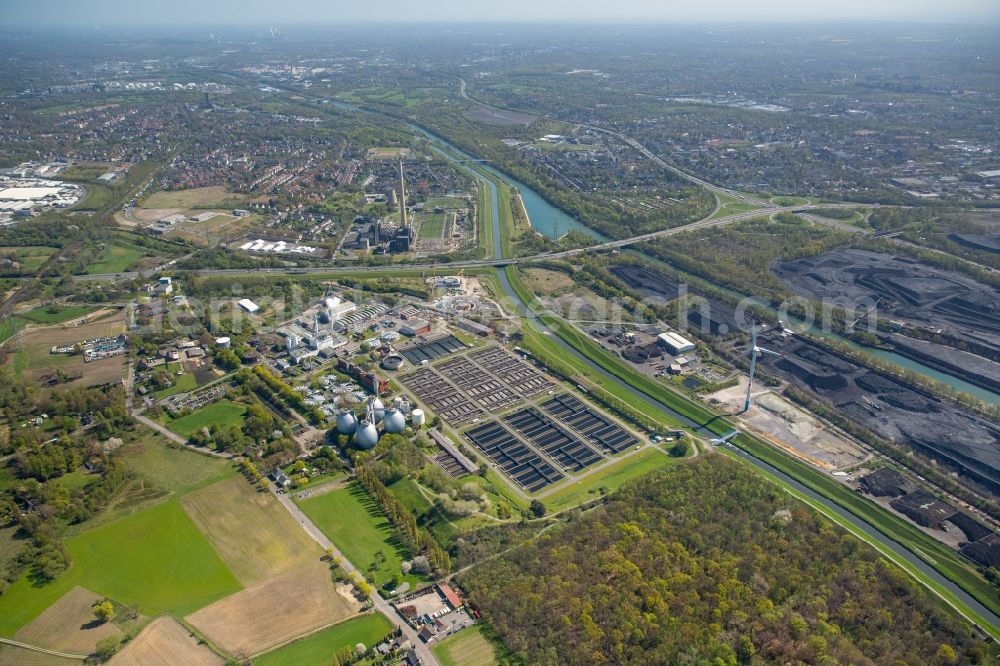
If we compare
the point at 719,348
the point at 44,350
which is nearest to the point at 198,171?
the point at 44,350

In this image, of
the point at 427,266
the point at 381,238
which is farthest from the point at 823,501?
the point at 381,238

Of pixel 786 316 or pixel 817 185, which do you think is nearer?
pixel 786 316

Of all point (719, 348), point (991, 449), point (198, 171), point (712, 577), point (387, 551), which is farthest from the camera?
point (198, 171)

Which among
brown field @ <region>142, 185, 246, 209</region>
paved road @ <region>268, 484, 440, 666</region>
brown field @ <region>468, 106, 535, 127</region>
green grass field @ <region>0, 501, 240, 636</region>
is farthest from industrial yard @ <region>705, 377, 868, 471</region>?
brown field @ <region>468, 106, 535, 127</region>

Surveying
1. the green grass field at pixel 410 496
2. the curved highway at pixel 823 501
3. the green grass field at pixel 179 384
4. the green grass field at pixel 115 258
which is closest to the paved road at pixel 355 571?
the green grass field at pixel 410 496

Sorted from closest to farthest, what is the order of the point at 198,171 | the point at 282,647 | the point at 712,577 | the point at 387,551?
the point at 282,647 → the point at 712,577 → the point at 387,551 → the point at 198,171

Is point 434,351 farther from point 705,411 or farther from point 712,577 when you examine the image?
point 712,577
